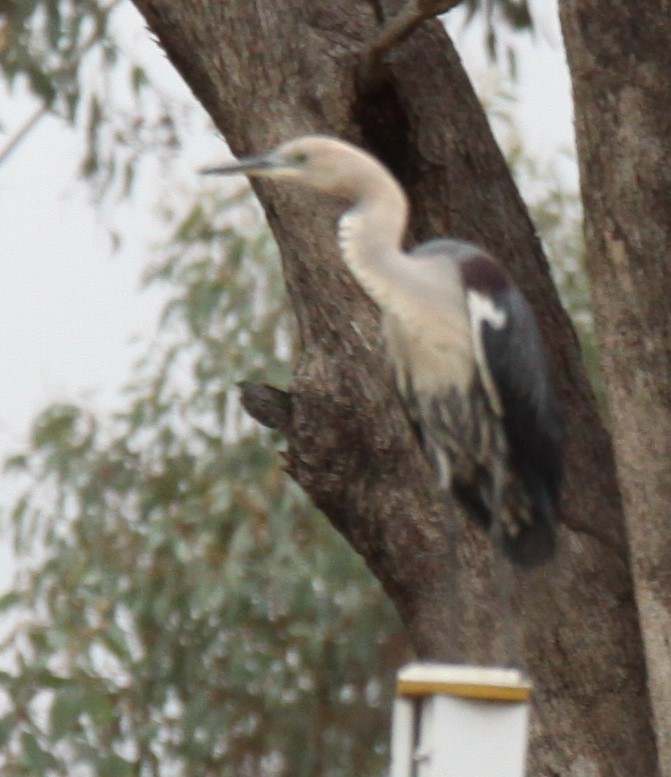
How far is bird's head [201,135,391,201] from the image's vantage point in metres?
2.36

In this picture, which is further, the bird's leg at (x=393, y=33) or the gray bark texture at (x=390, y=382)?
the gray bark texture at (x=390, y=382)

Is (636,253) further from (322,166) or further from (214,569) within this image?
(214,569)

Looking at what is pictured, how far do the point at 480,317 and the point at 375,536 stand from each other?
823 mm

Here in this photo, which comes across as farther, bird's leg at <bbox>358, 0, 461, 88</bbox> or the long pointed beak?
bird's leg at <bbox>358, 0, 461, 88</bbox>

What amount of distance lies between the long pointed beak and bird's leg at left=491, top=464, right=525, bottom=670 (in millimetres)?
528

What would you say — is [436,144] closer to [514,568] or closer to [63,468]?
[514,568]

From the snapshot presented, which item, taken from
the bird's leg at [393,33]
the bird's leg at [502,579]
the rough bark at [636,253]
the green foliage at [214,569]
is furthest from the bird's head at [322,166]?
the green foliage at [214,569]

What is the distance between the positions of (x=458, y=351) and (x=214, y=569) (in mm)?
3027

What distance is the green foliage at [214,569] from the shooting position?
18.0 feet

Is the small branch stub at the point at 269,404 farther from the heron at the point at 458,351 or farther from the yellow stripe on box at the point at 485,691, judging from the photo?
the yellow stripe on box at the point at 485,691

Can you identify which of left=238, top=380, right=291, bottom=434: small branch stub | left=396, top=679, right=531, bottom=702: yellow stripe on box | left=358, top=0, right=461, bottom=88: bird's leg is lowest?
left=396, top=679, right=531, bottom=702: yellow stripe on box

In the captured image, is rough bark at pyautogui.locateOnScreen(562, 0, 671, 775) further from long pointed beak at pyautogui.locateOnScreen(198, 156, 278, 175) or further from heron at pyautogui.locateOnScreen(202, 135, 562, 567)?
long pointed beak at pyautogui.locateOnScreen(198, 156, 278, 175)

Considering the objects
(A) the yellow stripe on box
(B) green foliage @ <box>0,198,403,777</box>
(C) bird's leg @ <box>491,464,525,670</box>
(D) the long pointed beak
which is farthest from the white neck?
(B) green foliage @ <box>0,198,403,777</box>

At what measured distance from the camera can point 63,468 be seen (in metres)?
5.85
